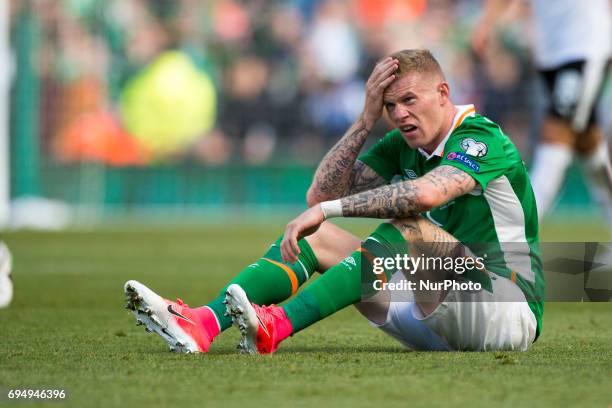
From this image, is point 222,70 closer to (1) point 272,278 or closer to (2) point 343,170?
(2) point 343,170

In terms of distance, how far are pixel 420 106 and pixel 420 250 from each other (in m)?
0.62

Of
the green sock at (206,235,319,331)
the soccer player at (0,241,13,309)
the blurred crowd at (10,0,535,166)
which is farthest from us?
the blurred crowd at (10,0,535,166)

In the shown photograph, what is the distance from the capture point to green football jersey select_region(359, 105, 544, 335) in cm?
468

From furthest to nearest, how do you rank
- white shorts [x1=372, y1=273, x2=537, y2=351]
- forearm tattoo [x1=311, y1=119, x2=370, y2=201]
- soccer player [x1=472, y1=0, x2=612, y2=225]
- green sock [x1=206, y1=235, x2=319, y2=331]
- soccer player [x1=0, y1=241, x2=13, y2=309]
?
soccer player [x1=472, y1=0, x2=612, y2=225]
soccer player [x1=0, y1=241, x2=13, y2=309]
forearm tattoo [x1=311, y1=119, x2=370, y2=201]
green sock [x1=206, y1=235, x2=319, y2=331]
white shorts [x1=372, y1=273, x2=537, y2=351]

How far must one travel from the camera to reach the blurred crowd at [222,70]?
1950 cm

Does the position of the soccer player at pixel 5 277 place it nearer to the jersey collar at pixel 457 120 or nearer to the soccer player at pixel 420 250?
the soccer player at pixel 420 250

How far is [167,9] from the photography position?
20406mm

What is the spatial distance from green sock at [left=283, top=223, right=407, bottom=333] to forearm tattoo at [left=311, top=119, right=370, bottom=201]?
0.71 meters

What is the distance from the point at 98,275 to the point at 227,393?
5.99m

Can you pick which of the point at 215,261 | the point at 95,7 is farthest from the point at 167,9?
the point at 215,261

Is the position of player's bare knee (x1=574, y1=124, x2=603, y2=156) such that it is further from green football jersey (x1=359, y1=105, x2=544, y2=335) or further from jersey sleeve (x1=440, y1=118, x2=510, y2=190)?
jersey sleeve (x1=440, y1=118, x2=510, y2=190)

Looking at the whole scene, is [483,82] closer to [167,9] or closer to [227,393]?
[167,9]

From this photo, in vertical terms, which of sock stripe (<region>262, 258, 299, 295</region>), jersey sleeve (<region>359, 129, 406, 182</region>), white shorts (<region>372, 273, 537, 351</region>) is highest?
jersey sleeve (<region>359, 129, 406, 182</region>)

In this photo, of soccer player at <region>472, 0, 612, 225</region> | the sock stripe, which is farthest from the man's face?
soccer player at <region>472, 0, 612, 225</region>
